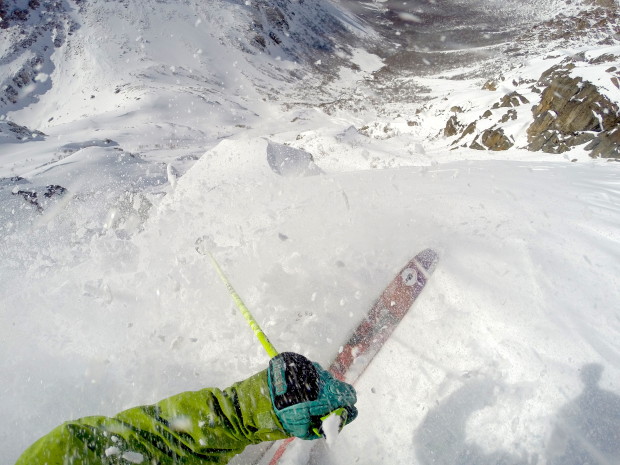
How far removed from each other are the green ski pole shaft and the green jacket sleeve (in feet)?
1.08

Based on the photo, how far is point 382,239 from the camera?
376cm

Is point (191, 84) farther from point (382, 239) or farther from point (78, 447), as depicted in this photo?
point (78, 447)

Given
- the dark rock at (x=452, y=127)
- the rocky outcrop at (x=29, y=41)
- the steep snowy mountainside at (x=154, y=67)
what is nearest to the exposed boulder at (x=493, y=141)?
the dark rock at (x=452, y=127)

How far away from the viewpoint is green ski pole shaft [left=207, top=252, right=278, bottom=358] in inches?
92.4

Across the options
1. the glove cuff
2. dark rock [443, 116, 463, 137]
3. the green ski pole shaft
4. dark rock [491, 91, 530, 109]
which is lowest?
dark rock [443, 116, 463, 137]

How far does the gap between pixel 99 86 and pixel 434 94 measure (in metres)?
24.0

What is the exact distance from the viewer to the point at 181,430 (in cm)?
188

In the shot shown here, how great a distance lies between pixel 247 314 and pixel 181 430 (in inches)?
37.9

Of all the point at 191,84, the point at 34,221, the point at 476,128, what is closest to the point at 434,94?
the point at 476,128

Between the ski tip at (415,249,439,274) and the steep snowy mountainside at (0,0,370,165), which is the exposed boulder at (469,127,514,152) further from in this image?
the steep snowy mountainside at (0,0,370,165)

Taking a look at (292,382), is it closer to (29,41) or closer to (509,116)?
(509,116)

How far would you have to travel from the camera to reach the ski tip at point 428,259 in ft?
10.6

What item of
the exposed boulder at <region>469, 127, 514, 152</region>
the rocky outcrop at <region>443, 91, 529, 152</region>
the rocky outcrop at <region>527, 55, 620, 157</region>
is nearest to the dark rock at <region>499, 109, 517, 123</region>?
the rocky outcrop at <region>443, 91, 529, 152</region>

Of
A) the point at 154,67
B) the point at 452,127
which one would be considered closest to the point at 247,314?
the point at 452,127
